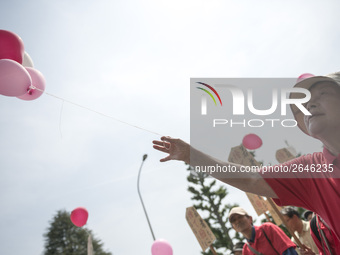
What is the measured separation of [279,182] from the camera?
1361 mm

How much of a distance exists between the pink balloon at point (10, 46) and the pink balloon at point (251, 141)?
175 inches

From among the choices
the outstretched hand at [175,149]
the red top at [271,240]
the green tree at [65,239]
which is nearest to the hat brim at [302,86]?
the outstretched hand at [175,149]

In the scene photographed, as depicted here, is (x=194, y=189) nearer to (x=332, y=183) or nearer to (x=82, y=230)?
(x=332, y=183)

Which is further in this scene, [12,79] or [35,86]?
[35,86]

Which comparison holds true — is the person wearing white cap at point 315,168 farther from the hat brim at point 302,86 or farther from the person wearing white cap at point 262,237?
the person wearing white cap at point 262,237

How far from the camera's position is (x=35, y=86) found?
317 centimetres

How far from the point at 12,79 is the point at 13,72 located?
77 mm

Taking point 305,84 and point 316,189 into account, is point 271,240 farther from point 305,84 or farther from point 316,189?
point 305,84

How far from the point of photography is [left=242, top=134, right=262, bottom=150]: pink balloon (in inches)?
218

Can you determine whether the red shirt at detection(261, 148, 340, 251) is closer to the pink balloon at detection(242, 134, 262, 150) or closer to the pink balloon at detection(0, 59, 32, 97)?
the pink balloon at detection(0, 59, 32, 97)

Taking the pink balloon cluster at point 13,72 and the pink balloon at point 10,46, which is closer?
the pink balloon cluster at point 13,72

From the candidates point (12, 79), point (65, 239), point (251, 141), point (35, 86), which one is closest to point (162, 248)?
point (251, 141)

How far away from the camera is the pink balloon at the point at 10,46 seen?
2779 millimetres

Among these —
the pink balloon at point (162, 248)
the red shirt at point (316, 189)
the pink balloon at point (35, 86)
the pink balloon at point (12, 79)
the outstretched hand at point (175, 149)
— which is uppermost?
the pink balloon at point (35, 86)
